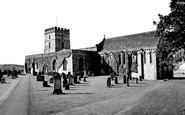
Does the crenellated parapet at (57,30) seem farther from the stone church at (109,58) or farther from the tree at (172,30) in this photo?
the tree at (172,30)

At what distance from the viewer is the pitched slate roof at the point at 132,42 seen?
35606 mm

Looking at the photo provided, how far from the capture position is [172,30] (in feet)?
44.2

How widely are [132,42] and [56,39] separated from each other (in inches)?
1085

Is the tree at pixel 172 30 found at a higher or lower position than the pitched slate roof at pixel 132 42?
lower

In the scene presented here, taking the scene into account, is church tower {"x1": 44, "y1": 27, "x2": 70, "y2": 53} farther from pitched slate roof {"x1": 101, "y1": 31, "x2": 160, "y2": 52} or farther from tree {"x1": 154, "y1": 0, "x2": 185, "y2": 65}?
tree {"x1": 154, "y1": 0, "x2": 185, "y2": 65}

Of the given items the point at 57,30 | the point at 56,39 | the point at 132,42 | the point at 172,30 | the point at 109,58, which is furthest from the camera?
the point at 57,30

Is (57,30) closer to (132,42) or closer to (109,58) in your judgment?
(109,58)

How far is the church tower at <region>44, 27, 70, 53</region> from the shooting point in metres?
58.9

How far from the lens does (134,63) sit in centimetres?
3578

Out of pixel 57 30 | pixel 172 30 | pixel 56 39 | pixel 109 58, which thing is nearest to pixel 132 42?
pixel 109 58

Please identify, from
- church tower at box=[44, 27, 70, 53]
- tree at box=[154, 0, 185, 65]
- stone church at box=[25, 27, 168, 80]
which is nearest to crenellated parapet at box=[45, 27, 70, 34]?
church tower at box=[44, 27, 70, 53]

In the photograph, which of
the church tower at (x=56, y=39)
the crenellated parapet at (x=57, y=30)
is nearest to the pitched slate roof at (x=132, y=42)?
the church tower at (x=56, y=39)

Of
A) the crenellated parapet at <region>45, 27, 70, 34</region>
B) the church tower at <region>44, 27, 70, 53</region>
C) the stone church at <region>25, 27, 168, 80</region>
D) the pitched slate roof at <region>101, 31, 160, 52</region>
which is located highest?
the crenellated parapet at <region>45, 27, 70, 34</region>

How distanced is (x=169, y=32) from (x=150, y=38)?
79.7 ft
